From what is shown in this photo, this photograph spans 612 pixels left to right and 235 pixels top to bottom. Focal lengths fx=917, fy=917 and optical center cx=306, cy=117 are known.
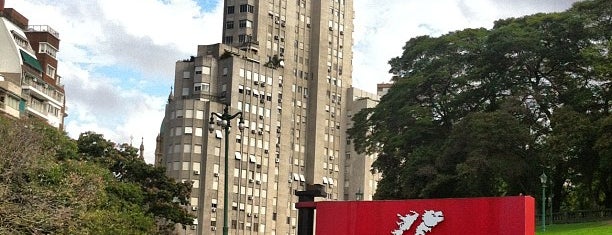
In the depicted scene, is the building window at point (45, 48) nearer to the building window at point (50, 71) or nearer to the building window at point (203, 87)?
the building window at point (50, 71)

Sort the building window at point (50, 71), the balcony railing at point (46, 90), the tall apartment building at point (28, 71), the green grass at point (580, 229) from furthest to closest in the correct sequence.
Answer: the building window at point (50, 71) < the balcony railing at point (46, 90) < the tall apartment building at point (28, 71) < the green grass at point (580, 229)

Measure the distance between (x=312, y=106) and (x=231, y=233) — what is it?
2018cm

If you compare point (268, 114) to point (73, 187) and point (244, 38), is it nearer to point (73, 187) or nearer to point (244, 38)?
point (244, 38)

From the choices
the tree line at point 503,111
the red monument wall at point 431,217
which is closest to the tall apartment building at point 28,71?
the tree line at point 503,111

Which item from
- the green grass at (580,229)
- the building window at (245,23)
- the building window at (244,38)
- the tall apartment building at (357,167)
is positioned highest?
the building window at (245,23)

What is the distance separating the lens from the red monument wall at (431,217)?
19.2 m

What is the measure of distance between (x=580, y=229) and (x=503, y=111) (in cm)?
1018

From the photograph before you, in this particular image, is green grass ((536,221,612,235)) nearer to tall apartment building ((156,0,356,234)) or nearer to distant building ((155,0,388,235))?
distant building ((155,0,388,235))

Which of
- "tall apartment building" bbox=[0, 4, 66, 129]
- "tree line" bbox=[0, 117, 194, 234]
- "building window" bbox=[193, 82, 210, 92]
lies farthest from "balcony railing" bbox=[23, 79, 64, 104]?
"building window" bbox=[193, 82, 210, 92]

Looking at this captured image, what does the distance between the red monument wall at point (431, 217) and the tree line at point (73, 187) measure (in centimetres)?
1075

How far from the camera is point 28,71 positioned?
69.1m

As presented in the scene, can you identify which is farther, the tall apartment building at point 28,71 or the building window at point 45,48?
the building window at point 45,48

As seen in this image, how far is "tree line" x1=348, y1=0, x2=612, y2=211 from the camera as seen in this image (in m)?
53.5

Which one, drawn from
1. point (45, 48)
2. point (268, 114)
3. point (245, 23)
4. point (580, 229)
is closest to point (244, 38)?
point (245, 23)
